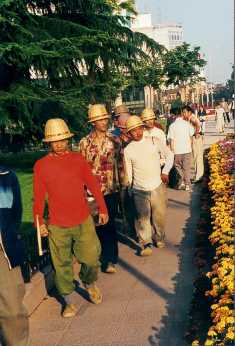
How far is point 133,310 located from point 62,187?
127 centimetres

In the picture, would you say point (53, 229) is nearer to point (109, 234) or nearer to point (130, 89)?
point (109, 234)

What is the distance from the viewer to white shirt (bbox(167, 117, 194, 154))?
41.7 feet

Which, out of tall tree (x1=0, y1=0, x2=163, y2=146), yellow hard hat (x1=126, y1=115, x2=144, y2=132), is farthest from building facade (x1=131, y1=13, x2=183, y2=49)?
yellow hard hat (x1=126, y1=115, x2=144, y2=132)

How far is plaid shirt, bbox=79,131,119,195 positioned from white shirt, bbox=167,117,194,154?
5.87 metres

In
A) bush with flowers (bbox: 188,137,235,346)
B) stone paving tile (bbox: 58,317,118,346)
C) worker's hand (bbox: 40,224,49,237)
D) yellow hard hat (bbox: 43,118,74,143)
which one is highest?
yellow hard hat (bbox: 43,118,74,143)

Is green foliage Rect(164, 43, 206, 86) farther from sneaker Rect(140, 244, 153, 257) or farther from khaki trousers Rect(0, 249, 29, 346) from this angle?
khaki trousers Rect(0, 249, 29, 346)

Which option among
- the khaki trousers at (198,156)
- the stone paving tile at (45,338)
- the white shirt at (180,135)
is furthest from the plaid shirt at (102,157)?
the khaki trousers at (198,156)

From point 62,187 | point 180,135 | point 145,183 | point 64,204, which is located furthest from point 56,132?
point 180,135

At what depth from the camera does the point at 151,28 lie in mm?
150125

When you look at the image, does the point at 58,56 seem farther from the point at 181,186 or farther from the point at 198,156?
the point at 181,186

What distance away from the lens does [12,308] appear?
15.1 ft

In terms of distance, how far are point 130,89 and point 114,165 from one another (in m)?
16.9

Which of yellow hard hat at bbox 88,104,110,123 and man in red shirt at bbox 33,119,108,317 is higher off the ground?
yellow hard hat at bbox 88,104,110,123

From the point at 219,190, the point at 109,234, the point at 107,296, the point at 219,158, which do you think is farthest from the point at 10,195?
the point at 219,158
